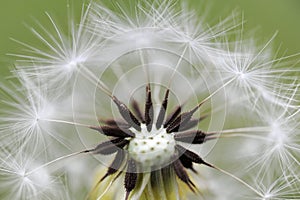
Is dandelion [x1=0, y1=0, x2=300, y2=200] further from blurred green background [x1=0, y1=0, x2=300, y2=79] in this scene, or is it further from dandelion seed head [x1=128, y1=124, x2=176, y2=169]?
blurred green background [x1=0, y1=0, x2=300, y2=79]

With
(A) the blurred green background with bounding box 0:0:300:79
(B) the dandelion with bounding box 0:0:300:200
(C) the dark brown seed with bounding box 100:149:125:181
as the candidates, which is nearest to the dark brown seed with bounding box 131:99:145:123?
(B) the dandelion with bounding box 0:0:300:200

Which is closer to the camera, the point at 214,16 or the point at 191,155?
the point at 191,155

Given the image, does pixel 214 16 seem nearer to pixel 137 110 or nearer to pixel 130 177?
pixel 137 110

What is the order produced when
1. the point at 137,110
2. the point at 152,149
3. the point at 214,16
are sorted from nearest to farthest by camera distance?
1. the point at 152,149
2. the point at 137,110
3. the point at 214,16

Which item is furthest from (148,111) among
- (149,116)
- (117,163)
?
(117,163)

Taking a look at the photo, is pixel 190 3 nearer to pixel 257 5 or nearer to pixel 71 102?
pixel 257 5

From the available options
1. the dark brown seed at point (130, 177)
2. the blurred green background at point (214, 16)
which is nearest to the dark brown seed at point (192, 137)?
the dark brown seed at point (130, 177)

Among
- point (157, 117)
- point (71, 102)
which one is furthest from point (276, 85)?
point (71, 102)
